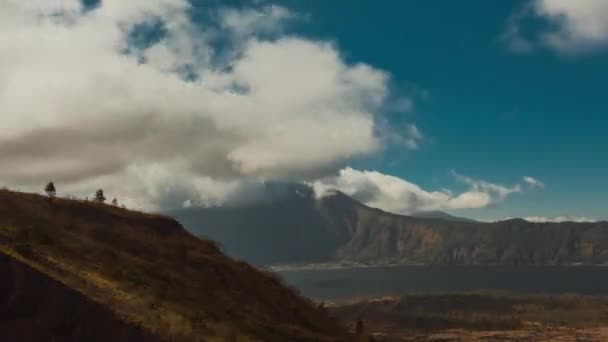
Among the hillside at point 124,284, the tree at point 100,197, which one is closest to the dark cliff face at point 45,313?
the hillside at point 124,284

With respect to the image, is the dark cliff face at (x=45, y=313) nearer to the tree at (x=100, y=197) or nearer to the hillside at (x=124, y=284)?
the hillside at (x=124, y=284)

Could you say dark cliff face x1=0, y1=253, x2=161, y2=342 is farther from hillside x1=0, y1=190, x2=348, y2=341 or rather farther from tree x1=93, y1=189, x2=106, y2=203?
tree x1=93, y1=189, x2=106, y2=203

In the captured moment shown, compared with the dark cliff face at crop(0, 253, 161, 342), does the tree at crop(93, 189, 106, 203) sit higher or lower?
higher

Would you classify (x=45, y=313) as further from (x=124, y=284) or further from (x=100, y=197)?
(x=100, y=197)

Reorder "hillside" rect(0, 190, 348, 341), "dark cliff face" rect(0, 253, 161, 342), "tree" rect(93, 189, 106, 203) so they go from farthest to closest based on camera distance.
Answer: "tree" rect(93, 189, 106, 203), "hillside" rect(0, 190, 348, 341), "dark cliff face" rect(0, 253, 161, 342)

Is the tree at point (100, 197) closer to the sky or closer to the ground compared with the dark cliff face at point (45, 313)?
closer to the sky

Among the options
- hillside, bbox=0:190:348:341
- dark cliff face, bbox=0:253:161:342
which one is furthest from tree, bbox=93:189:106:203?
dark cliff face, bbox=0:253:161:342

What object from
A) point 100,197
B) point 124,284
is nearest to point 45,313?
point 124,284
